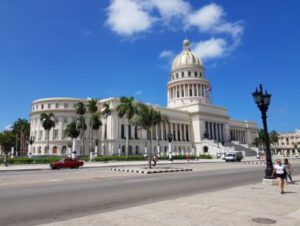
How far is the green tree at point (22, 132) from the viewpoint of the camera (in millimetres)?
102762

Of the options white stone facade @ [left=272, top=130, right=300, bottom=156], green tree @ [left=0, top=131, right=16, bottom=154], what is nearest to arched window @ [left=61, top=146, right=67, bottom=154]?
green tree @ [left=0, top=131, right=16, bottom=154]

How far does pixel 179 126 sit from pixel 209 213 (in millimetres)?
93172

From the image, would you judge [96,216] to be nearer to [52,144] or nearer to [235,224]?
[235,224]

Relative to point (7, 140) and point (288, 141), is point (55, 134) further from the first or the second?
point (288, 141)

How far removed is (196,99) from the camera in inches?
4373

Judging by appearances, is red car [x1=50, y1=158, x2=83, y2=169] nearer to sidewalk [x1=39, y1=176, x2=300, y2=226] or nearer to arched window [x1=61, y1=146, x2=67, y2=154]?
sidewalk [x1=39, y1=176, x2=300, y2=226]

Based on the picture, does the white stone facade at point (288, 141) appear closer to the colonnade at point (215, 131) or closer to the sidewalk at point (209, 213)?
the colonnade at point (215, 131)

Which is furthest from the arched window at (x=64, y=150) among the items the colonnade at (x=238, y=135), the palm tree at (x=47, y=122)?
the colonnade at (x=238, y=135)

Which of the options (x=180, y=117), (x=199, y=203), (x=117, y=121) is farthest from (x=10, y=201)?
(x=180, y=117)

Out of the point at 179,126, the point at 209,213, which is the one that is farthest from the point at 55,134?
the point at 209,213

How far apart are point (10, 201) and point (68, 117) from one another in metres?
75.0

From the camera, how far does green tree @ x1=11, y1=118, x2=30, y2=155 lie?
10276 cm

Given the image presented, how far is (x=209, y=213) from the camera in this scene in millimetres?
8133

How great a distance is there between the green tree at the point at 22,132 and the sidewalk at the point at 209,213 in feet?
339
